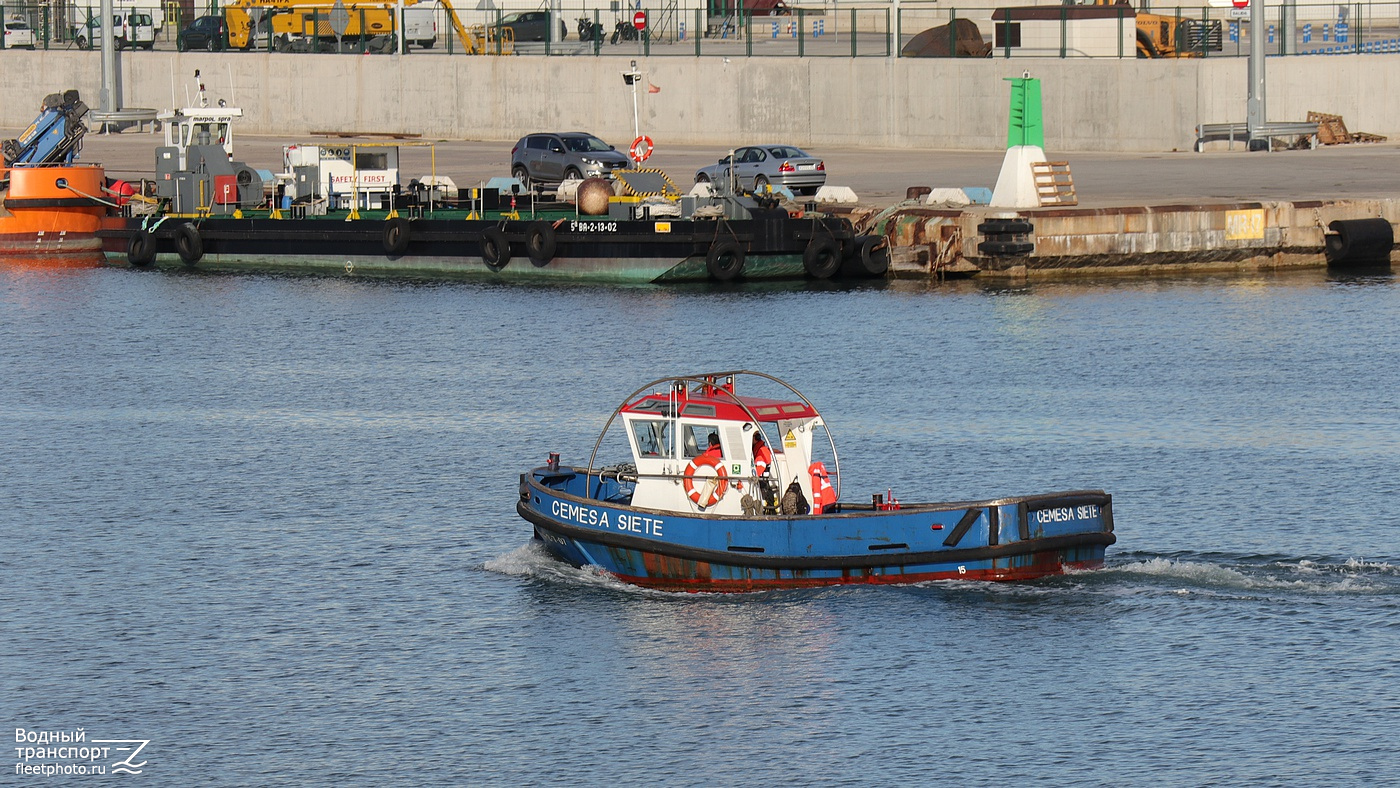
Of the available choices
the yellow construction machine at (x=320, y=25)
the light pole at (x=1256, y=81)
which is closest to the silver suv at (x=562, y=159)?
the yellow construction machine at (x=320, y=25)

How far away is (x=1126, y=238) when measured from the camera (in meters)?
48.1

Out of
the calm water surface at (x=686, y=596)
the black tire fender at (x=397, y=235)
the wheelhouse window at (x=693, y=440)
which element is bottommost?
the calm water surface at (x=686, y=596)

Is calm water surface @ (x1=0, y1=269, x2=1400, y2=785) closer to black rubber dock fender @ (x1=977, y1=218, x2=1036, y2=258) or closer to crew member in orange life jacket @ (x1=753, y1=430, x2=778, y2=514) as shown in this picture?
crew member in orange life jacket @ (x1=753, y1=430, x2=778, y2=514)

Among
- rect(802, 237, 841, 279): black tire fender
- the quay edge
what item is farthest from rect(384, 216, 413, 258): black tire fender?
the quay edge

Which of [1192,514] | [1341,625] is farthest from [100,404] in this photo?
[1341,625]

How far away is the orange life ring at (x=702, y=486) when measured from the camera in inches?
910

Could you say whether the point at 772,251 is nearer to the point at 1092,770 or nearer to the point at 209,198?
the point at 209,198

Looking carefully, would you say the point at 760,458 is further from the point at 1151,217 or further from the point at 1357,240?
the point at 1357,240

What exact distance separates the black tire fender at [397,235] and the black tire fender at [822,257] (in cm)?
1035

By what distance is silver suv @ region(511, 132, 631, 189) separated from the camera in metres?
59.5

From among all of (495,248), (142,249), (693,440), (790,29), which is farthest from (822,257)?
(790,29)

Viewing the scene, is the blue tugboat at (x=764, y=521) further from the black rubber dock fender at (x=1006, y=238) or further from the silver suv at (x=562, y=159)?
the silver suv at (x=562, y=159)

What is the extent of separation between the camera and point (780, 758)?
18562 millimetres

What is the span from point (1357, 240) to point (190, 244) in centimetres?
3007
